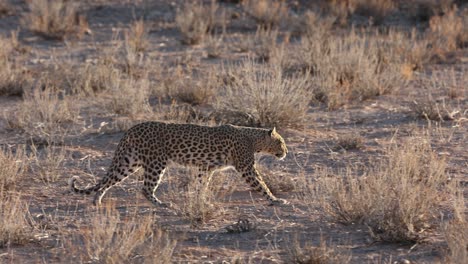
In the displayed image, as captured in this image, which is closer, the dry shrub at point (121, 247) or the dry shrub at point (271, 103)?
the dry shrub at point (121, 247)

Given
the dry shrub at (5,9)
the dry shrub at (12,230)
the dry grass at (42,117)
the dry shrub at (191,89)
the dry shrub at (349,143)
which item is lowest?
the dry shrub at (5,9)

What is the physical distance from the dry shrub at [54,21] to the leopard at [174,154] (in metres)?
9.73

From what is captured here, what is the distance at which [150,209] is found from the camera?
27.0ft

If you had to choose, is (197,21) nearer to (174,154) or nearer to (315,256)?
(174,154)

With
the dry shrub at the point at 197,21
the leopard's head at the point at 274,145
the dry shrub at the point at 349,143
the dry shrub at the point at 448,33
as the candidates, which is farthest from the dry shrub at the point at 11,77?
the dry shrub at the point at 448,33

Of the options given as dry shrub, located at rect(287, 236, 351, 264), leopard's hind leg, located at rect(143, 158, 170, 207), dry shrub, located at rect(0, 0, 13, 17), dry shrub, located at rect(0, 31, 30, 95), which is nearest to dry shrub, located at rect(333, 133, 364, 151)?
leopard's hind leg, located at rect(143, 158, 170, 207)

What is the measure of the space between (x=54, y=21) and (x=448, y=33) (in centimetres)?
766

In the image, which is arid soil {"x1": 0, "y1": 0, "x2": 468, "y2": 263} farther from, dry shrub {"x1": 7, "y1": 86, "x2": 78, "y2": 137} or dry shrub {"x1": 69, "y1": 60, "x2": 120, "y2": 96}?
dry shrub {"x1": 69, "y1": 60, "x2": 120, "y2": 96}

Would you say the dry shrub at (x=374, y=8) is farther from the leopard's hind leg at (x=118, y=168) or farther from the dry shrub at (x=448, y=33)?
the leopard's hind leg at (x=118, y=168)

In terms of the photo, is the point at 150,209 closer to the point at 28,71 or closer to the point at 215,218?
the point at 215,218

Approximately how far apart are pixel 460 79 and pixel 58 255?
30.6 ft

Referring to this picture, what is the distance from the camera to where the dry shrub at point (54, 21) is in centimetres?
1758

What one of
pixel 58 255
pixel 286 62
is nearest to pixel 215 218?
pixel 58 255

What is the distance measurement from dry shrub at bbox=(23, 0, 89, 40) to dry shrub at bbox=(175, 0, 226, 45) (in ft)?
6.74
